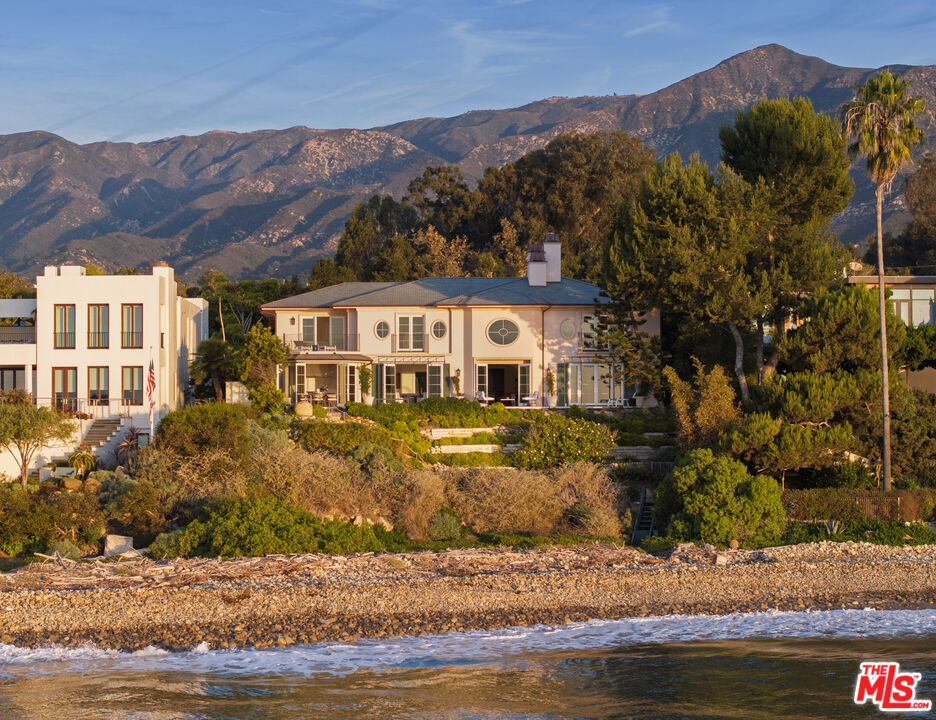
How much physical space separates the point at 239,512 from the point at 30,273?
116317mm

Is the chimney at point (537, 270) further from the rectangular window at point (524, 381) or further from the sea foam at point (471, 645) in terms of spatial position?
the sea foam at point (471, 645)

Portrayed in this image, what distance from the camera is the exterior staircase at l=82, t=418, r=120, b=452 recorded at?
98.9ft

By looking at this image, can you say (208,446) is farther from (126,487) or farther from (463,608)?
(463,608)

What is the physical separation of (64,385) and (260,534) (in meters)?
13.3

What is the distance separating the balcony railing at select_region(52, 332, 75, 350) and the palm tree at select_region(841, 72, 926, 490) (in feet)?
82.6

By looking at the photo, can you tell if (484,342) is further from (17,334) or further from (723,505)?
(17,334)

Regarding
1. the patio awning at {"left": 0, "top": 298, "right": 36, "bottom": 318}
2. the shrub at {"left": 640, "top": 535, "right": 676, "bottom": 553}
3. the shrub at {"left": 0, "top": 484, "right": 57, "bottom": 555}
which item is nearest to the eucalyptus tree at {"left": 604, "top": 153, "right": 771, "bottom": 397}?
the shrub at {"left": 640, "top": 535, "right": 676, "bottom": 553}

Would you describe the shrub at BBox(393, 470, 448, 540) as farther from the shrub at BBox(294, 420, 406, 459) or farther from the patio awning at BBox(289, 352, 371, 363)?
the patio awning at BBox(289, 352, 371, 363)

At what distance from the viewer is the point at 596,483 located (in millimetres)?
27578

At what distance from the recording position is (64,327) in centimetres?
3306

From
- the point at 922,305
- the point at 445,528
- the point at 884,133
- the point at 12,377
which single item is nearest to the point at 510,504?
the point at 445,528

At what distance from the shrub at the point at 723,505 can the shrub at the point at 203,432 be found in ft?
38.5

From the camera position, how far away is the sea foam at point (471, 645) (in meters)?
16.8

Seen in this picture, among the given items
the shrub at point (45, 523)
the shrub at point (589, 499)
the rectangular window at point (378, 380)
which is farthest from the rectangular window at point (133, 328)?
the shrub at point (589, 499)
